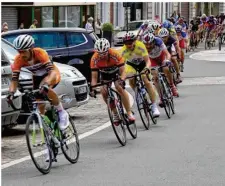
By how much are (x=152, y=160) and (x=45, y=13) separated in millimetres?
34655

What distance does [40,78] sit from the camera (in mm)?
11156

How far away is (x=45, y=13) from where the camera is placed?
45312 mm

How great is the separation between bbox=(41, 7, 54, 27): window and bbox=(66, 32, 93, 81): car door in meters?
25.1

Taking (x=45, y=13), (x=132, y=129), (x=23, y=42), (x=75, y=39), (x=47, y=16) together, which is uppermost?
(x=23, y=42)

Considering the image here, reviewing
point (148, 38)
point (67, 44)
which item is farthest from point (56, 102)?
point (67, 44)

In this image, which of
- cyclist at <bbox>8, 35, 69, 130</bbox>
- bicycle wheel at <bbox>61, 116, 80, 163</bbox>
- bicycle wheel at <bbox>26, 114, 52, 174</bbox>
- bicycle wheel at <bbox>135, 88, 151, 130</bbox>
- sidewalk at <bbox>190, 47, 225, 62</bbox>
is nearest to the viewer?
bicycle wheel at <bbox>26, 114, 52, 174</bbox>

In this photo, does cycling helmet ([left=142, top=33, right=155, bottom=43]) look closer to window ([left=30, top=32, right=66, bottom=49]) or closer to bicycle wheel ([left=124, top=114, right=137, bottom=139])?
bicycle wheel ([left=124, top=114, right=137, bottom=139])

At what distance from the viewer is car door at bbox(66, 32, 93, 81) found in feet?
65.2

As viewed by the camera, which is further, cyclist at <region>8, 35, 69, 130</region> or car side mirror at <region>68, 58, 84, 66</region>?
car side mirror at <region>68, 58, 84, 66</region>

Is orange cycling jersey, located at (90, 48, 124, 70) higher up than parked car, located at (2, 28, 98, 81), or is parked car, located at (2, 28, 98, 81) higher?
orange cycling jersey, located at (90, 48, 124, 70)

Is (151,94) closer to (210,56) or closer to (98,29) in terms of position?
(210,56)

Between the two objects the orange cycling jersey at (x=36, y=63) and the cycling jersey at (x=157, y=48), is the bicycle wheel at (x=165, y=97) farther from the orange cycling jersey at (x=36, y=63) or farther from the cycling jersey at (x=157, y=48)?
the orange cycling jersey at (x=36, y=63)

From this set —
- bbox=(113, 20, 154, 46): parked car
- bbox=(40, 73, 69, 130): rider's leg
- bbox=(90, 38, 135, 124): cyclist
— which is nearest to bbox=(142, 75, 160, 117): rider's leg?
bbox=(90, 38, 135, 124): cyclist

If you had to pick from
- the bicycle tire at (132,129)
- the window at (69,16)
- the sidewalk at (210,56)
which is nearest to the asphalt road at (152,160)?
the bicycle tire at (132,129)
